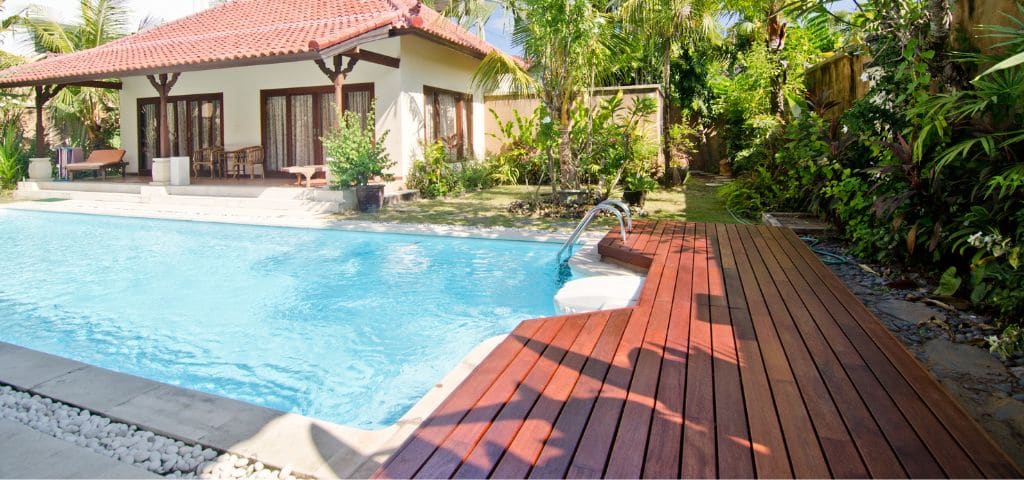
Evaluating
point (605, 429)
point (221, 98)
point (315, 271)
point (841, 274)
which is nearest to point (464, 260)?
point (315, 271)

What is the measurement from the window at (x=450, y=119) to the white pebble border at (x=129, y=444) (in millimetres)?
12541

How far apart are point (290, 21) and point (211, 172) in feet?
14.1

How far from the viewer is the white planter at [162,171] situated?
14.4 metres

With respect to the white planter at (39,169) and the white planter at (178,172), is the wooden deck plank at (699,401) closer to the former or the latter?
the white planter at (178,172)

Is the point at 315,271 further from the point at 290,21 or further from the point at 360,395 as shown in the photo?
the point at 290,21

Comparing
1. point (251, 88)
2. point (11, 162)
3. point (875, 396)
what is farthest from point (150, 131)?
point (875, 396)

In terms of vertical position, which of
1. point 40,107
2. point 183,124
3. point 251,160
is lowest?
point 251,160

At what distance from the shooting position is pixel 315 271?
793 cm

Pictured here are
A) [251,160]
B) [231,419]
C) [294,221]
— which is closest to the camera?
[231,419]

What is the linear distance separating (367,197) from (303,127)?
4802 mm

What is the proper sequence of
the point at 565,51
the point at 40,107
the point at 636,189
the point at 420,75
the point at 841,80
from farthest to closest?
the point at 40,107 → the point at 420,75 → the point at 636,189 → the point at 565,51 → the point at 841,80

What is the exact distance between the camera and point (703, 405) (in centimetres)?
259

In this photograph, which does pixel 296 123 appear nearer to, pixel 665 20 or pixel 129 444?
pixel 665 20

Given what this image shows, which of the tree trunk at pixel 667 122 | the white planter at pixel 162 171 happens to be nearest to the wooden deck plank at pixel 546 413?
the tree trunk at pixel 667 122
